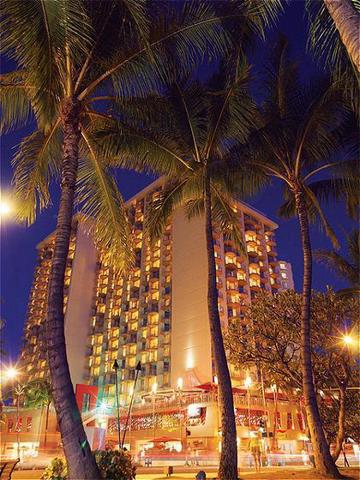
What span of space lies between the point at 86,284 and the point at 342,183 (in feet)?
270

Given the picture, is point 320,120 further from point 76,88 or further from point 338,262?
point 338,262

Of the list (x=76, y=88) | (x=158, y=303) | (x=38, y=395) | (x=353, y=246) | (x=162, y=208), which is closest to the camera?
(x=76, y=88)

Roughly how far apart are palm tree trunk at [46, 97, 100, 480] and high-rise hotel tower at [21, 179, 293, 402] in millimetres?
53741

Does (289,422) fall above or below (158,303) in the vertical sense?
below

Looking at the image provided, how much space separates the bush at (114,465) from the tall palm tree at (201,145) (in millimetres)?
3979

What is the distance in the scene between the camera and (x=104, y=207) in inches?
487

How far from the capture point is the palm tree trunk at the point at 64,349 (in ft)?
21.9

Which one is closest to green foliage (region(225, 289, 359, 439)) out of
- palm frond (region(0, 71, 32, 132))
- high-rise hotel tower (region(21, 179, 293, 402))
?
palm frond (region(0, 71, 32, 132))

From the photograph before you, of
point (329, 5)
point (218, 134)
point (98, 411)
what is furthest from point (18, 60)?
point (98, 411)

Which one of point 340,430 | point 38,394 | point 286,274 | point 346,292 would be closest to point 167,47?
point 340,430

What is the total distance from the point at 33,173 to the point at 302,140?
9.53m

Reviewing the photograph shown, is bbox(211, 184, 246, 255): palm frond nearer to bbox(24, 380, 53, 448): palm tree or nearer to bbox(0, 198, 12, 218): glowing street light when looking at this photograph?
bbox(0, 198, 12, 218): glowing street light

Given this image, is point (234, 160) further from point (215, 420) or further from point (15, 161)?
point (215, 420)

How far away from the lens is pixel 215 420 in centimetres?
4509
